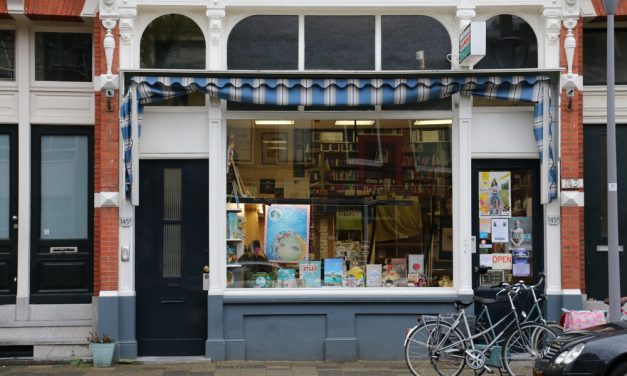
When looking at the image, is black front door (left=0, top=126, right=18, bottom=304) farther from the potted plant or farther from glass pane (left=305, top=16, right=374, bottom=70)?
glass pane (left=305, top=16, right=374, bottom=70)

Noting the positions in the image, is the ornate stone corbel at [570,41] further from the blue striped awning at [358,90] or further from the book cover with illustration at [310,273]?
the book cover with illustration at [310,273]

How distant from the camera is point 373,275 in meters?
11.0

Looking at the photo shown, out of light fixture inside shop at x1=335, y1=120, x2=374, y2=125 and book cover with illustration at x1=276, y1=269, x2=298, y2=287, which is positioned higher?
light fixture inside shop at x1=335, y1=120, x2=374, y2=125

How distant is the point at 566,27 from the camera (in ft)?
34.6

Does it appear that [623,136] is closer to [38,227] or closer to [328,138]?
[328,138]

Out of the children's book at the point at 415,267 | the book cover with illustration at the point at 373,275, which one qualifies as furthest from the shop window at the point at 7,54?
the children's book at the point at 415,267

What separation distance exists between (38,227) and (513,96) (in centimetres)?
666

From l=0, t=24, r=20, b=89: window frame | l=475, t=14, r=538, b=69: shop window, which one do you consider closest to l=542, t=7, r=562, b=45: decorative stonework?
l=475, t=14, r=538, b=69: shop window

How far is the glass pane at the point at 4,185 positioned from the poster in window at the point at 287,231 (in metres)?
3.61

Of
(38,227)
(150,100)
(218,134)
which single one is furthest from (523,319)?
(38,227)

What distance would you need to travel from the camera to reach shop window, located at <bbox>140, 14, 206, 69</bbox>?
10758 mm

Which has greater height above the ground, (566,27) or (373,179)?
(566,27)

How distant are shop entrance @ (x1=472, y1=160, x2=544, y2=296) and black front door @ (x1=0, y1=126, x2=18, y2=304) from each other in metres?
6.28

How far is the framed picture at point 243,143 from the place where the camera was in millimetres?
10945
